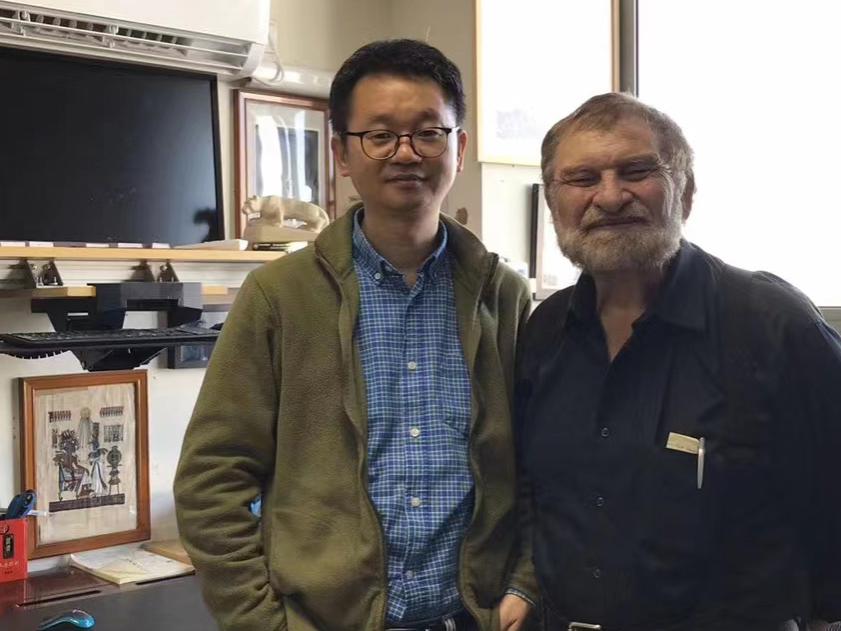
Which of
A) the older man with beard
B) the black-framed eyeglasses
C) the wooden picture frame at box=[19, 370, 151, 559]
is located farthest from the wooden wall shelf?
the older man with beard

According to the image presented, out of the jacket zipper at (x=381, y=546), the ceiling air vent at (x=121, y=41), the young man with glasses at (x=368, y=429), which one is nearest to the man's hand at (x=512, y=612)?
the young man with glasses at (x=368, y=429)

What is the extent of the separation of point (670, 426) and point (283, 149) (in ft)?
5.49

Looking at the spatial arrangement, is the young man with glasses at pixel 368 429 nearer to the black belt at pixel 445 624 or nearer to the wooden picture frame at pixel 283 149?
the black belt at pixel 445 624

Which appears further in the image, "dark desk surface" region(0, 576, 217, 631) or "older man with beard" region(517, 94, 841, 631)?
"dark desk surface" region(0, 576, 217, 631)

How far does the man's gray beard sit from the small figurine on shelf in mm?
1124

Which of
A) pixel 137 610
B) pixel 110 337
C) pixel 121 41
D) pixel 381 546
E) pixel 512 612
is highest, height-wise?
pixel 121 41

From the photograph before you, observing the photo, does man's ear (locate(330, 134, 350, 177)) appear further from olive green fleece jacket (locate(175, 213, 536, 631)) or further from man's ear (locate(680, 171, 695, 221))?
man's ear (locate(680, 171, 695, 221))

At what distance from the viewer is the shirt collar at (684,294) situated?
4.31 feet

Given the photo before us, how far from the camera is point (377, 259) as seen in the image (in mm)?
1409

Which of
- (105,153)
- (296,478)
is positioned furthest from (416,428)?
(105,153)

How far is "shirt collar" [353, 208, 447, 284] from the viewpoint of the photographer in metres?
1.41

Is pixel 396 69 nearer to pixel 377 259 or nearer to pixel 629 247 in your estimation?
pixel 377 259

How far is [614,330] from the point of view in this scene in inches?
54.9

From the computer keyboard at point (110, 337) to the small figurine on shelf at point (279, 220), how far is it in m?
0.27
